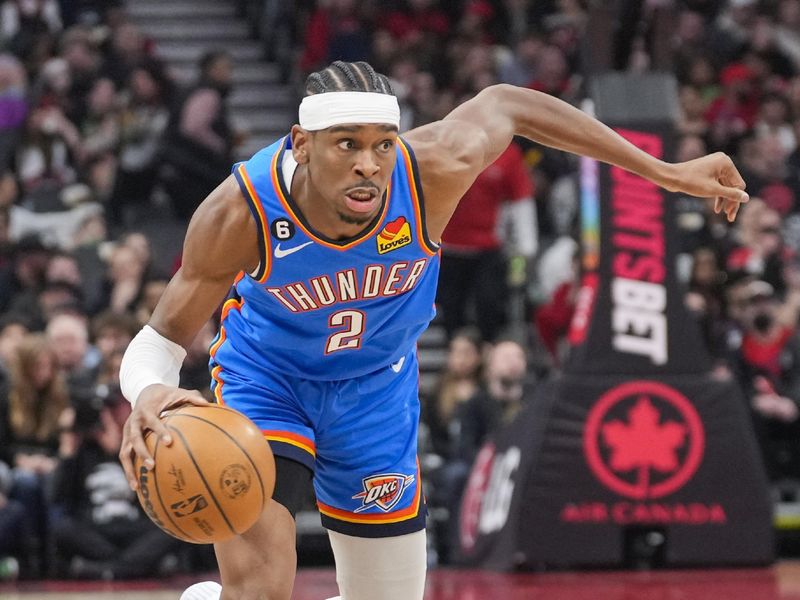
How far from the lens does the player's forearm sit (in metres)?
4.79

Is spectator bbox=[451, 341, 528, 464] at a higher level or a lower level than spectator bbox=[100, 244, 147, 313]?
lower

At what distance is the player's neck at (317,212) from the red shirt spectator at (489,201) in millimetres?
6357

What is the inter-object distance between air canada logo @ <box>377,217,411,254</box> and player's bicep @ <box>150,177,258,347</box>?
0.35 m

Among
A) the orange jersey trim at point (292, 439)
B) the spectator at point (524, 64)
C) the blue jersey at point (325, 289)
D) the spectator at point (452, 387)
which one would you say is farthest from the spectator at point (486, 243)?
the orange jersey trim at point (292, 439)

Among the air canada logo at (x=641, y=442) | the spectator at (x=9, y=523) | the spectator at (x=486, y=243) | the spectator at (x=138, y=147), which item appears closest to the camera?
the air canada logo at (x=641, y=442)

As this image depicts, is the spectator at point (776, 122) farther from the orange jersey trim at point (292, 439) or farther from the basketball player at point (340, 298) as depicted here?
the orange jersey trim at point (292, 439)

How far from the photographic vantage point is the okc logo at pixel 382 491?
4719 mm

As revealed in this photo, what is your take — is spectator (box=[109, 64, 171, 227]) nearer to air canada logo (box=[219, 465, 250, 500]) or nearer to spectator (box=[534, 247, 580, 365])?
spectator (box=[534, 247, 580, 365])

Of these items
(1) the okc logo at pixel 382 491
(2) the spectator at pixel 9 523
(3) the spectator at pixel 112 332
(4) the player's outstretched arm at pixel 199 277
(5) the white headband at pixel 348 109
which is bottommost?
(2) the spectator at pixel 9 523

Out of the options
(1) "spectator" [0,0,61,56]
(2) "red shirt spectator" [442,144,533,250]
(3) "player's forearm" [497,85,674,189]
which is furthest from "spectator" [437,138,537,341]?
(3) "player's forearm" [497,85,674,189]

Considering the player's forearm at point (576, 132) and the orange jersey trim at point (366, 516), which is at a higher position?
the player's forearm at point (576, 132)

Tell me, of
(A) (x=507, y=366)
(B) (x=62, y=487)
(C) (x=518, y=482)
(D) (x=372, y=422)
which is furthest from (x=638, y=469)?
(D) (x=372, y=422)

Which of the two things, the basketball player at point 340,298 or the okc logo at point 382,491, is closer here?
the basketball player at point 340,298

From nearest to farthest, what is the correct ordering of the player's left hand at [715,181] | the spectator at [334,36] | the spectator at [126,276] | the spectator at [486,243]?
the player's left hand at [715,181] < the spectator at [126,276] < the spectator at [486,243] < the spectator at [334,36]
